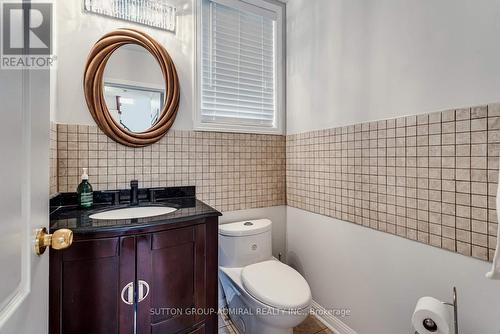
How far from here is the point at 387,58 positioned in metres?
1.28

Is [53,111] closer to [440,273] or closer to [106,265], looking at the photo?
[106,265]

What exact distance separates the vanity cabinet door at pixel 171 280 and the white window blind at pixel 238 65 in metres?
0.95

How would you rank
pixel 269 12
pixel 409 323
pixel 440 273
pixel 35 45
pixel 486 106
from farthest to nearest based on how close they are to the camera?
pixel 269 12 < pixel 409 323 < pixel 440 273 < pixel 486 106 < pixel 35 45

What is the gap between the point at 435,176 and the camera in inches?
43.2

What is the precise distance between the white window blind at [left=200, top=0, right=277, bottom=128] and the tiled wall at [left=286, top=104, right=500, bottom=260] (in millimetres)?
631

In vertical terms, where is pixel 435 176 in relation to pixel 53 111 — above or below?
below

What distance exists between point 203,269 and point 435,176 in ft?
3.96

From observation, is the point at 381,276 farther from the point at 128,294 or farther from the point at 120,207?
the point at 120,207

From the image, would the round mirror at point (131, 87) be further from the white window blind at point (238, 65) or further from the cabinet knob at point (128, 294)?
the cabinet knob at point (128, 294)

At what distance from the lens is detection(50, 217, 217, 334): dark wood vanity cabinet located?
99 cm

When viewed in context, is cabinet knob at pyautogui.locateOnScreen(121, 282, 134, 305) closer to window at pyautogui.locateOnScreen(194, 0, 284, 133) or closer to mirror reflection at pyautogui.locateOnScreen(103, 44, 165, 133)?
mirror reflection at pyautogui.locateOnScreen(103, 44, 165, 133)

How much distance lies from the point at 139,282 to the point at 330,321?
132 centimetres

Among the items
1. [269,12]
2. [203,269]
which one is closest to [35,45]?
[203,269]

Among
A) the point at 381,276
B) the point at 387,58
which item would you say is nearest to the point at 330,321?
the point at 381,276
